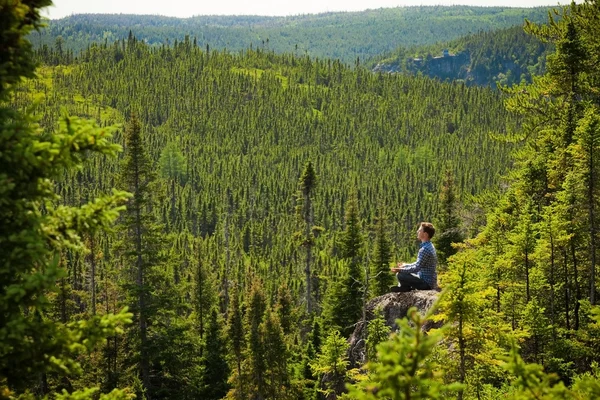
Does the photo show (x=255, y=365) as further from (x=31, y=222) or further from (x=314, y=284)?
(x=314, y=284)

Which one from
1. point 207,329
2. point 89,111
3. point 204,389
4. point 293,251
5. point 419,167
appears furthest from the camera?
point 89,111

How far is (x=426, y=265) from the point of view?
50.2ft

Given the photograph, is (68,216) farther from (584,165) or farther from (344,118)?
(344,118)

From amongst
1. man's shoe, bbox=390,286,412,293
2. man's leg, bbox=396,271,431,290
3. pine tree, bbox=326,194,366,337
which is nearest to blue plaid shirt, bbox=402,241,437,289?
man's leg, bbox=396,271,431,290

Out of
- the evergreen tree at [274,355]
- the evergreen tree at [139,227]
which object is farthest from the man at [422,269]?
the evergreen tree at [274,355]

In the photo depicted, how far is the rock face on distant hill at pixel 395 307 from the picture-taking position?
15.6 metres

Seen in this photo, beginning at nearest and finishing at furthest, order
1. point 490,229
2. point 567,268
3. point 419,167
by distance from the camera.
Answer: point 567,268 → point 490,229 → point 419,167

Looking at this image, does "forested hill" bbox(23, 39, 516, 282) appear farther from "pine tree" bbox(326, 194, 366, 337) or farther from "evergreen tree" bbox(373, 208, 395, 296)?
"evergreen tree" bbox(373, 208, 395, 296)

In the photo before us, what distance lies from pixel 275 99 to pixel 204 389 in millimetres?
172775

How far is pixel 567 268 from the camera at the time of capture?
655 inches

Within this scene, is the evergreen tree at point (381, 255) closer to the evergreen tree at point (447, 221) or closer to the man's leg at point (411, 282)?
the evergreen tree at point (447, 221)

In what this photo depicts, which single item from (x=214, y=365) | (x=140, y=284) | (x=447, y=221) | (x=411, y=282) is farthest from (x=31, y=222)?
(x=447, y=221)

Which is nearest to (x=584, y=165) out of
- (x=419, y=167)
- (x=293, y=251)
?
(x=293, y=251)

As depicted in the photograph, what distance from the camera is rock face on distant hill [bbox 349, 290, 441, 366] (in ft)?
51.3
